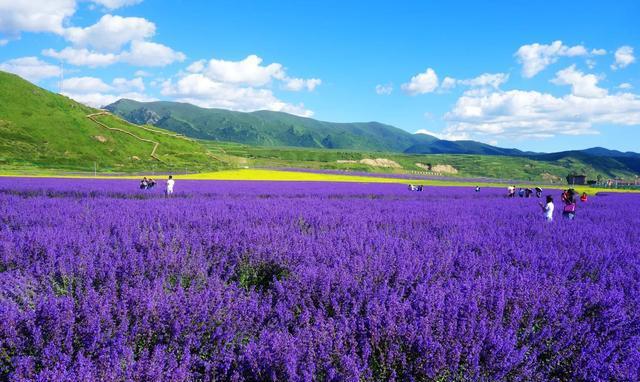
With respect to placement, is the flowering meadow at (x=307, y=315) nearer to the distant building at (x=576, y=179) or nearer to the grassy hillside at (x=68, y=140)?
the grassy hillside at (x=68, y=140)

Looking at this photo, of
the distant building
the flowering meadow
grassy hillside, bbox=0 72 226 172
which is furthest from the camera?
the distant building

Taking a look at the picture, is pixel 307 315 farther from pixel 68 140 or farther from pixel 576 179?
pixel 576 179

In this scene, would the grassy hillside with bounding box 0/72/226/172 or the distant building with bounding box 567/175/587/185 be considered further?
the distant building with bounding box 567/175/587/185

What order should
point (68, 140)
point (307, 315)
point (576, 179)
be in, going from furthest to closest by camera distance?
point (576, 179) < point (68, 140) < point (307, 315)

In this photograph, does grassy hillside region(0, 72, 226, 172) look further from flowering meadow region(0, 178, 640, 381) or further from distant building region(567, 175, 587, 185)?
distant building region(567, 175, 587, 185)

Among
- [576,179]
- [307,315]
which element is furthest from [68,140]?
[576,179]

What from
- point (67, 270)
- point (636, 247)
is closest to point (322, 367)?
point (67, 270)

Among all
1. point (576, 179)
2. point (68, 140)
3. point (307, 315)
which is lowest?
point (307, 315)

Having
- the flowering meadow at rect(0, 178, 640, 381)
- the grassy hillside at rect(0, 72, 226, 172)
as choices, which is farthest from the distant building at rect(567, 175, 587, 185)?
the flowering meadow at rect(0, 178, 640, 381)

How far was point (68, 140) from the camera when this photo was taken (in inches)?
2216

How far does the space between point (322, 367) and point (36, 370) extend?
5.12 ft

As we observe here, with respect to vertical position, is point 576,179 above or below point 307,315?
above

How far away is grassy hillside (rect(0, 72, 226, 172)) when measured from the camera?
50.1 meters

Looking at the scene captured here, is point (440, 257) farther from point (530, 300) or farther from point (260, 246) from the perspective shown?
point (260, 246)
